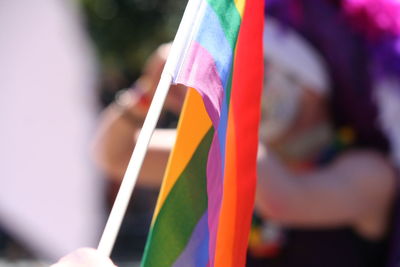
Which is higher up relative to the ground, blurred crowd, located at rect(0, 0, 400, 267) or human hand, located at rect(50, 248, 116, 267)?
blurred crowd, located at rect(0, 0, 400, 267)

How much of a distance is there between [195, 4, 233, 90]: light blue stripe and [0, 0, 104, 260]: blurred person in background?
9.02ft

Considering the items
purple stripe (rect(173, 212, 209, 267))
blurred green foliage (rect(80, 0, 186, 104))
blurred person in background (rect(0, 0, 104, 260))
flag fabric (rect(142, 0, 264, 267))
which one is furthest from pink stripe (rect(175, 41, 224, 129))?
blurred green foliage (rect(80, 0, 186, 104))

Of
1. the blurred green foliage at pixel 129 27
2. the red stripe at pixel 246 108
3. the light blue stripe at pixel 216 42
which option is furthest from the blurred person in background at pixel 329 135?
the blurred green foliage at pixel 129 27

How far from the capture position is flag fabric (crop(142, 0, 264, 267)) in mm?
750

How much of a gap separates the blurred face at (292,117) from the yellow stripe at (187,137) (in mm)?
838

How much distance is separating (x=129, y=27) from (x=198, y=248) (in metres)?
7.33

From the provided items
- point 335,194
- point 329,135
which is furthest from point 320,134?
point 335,194

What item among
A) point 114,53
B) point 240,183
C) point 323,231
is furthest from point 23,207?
point 114,53

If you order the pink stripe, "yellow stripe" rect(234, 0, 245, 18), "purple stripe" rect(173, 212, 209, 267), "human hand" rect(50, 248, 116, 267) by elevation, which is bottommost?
"human hand" rect(50, 248, 116, 267)

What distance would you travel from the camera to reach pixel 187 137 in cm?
83

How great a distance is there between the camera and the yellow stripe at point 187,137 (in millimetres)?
817

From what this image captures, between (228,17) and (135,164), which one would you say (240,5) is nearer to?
(228,17)

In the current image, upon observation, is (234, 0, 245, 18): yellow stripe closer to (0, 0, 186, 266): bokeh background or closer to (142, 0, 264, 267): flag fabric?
(142, 0, 264, 267): flag fabric

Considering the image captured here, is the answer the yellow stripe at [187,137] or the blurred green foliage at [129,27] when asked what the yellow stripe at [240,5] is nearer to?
the yellow stripe at [187,137]
